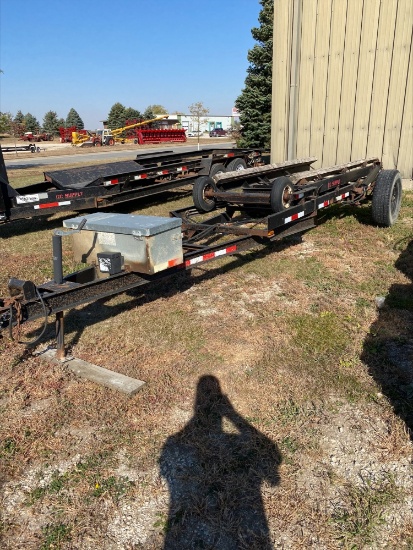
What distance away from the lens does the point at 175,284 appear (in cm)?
540

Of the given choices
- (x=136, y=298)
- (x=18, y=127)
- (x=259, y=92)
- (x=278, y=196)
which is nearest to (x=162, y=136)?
(x=259, y=92)

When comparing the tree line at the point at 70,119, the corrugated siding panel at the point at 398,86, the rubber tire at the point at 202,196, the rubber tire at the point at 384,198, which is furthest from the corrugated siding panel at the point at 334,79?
the tree line at the point at 70,119

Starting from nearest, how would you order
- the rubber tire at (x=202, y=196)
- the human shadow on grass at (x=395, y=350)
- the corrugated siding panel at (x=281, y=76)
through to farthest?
the human shadow on grass at (x=395, y=350)
the rubber tire at (x=202, y=196)
the corrugated siding panel at (x=281, y=76)

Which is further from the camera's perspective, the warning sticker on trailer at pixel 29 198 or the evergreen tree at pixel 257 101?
the evergreen tree at pixel 257 101

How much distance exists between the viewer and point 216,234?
5.92 meters

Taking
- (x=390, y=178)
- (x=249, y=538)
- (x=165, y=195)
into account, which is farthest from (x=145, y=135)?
(x=249, y=538)

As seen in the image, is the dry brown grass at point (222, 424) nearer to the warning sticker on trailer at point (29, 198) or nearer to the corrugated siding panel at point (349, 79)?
the warning sticker on trailer at point (29, 198)

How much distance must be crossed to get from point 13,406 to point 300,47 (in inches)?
398

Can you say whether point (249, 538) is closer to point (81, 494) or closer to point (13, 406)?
point (81, 494)

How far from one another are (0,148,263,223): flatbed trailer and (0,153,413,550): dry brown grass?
339 centimetres

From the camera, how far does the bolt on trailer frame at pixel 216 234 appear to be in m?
3.17

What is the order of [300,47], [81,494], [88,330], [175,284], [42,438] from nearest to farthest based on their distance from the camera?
[81,494], [42,438], [88,330], [175,284], [300,47]

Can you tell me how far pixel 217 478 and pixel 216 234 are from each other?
12.5 feet

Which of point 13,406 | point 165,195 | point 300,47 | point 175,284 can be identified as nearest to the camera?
point 13,406
